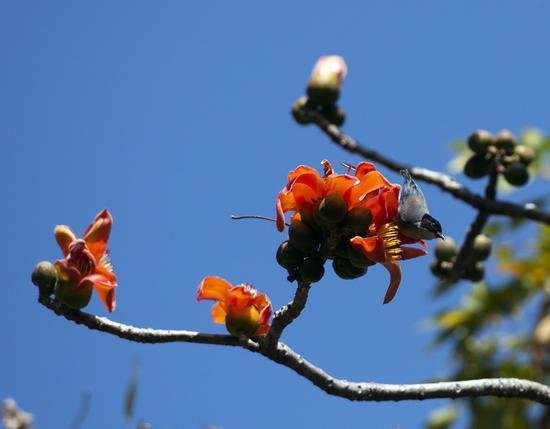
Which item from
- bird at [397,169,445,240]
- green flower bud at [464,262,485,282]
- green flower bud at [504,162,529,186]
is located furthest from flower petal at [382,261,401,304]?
green flower bud at [464,262,485,282]

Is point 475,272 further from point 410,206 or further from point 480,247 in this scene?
point 410,206

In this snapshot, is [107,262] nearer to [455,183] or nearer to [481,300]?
[455,183]

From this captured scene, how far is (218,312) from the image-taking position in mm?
2510

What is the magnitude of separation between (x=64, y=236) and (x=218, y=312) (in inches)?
15.5

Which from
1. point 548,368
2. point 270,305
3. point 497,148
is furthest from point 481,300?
point 270,305

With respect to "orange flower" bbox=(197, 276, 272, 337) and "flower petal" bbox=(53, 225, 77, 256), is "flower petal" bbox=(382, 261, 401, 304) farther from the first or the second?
"flower petal" bbox=(53, 225, 77, 256)

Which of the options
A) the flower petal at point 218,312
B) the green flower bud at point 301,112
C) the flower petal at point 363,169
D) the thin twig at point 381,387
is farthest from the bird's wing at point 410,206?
the green flower bud at point 301,112

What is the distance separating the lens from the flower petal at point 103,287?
2.43m

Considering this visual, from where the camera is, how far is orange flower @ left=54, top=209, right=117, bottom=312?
A: 7.97ft

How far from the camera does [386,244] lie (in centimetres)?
241

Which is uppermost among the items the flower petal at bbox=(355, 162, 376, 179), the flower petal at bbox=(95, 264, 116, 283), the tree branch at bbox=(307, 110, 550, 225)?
the tree branch at bbox=(307, 110, 550, 225)

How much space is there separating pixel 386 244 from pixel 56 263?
74 cm

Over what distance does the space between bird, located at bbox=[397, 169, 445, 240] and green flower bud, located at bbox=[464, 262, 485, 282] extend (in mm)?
2404

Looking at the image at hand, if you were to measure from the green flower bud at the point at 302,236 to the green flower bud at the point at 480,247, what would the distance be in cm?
230
